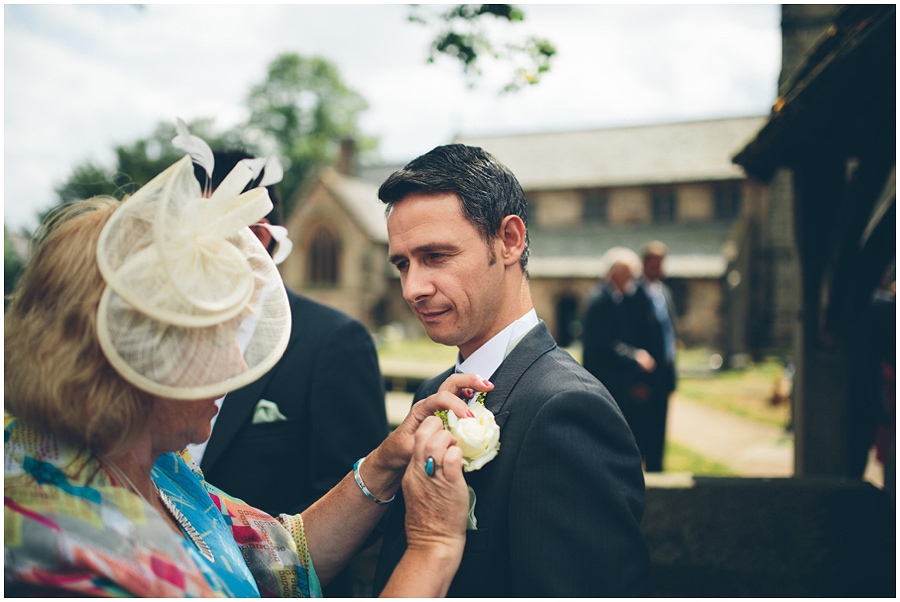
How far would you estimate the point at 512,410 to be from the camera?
180 centimetres

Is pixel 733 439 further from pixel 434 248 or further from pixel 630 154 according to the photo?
pixel 630 154

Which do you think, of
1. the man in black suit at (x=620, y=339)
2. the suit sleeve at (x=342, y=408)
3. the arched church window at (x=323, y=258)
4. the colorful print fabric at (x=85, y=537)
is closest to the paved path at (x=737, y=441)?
the man in black suit at (x=620, y=339)

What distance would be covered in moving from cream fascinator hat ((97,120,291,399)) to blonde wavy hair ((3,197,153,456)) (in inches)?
2.9

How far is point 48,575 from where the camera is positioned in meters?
1.24

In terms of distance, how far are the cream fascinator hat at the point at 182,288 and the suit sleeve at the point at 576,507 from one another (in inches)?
29.6

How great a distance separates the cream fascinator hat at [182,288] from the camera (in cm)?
134

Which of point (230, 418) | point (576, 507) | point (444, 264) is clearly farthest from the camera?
point (230, 418)

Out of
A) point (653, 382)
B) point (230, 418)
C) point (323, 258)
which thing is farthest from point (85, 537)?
point (323, 258)

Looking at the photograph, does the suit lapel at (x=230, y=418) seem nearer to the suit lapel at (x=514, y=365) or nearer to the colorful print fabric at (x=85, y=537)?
the colorful print fabric at (x=85, y=537)

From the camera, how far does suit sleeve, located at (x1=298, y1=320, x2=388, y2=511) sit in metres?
2.63

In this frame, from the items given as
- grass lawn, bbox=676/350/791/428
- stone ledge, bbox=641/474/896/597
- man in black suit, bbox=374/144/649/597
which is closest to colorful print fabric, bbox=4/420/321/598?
man in black suit, bbox=374/144/649/597

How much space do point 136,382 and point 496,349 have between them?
1.10m

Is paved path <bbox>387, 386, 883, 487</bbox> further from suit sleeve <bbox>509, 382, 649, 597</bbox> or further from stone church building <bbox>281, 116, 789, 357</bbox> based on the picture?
stone church building <bbox>281, 116, 789, 357</bbox>

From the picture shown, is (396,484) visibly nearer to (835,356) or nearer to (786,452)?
(835,356)
